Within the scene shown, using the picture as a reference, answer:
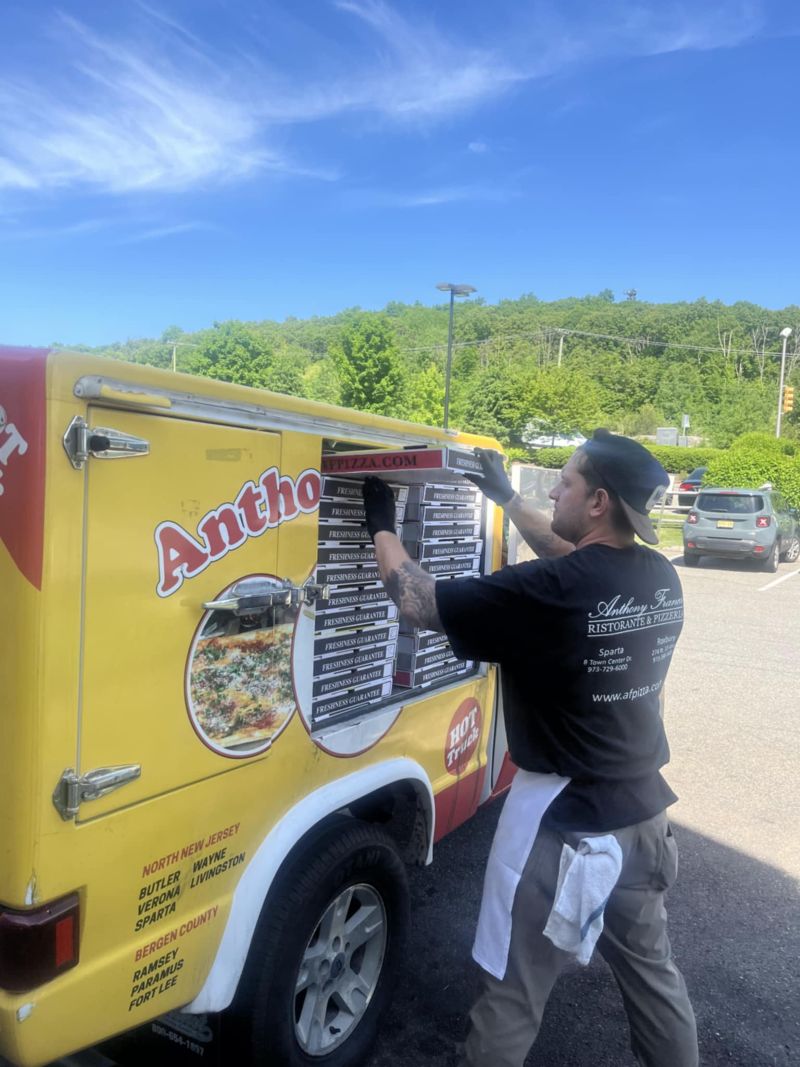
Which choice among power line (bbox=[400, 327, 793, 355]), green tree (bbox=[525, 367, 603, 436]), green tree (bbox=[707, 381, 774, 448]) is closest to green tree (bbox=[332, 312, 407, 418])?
green tree (bbox=[525, 367, 603, 436])

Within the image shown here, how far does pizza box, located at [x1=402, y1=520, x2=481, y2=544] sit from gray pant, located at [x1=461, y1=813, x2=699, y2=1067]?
49.1 inches

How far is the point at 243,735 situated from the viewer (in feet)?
6.52

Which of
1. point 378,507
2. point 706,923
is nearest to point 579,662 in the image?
point 378,507

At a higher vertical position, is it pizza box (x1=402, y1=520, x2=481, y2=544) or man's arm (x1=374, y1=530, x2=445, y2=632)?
pizza box (x1=402, y1=520, x2=481, y2=544)

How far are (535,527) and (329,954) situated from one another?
162 centimetres

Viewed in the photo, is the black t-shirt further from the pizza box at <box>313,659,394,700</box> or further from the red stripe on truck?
the red stripe on truck

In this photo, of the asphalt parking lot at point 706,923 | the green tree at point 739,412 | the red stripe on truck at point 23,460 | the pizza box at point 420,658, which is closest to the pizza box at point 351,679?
the pizza box at point 420,658

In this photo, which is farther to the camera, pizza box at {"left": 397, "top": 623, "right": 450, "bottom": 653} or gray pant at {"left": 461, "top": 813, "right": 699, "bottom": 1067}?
pizza box at {"left": 397, "top": 623, "right": 450, "bottom": 653}

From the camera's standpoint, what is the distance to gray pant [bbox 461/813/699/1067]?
77.5 inches

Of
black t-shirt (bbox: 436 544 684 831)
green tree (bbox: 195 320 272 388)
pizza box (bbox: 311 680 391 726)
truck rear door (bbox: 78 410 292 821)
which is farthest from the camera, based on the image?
green tree (bbox: 195 320 272 388)

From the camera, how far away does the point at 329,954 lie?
7.57ft

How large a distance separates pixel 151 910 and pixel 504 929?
896 mm

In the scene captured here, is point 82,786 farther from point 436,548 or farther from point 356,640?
point 436,548

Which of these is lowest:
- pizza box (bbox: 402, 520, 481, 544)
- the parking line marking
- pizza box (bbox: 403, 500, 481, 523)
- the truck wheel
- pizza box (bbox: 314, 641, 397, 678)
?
the parking line marking
